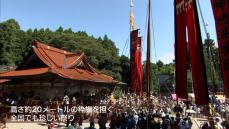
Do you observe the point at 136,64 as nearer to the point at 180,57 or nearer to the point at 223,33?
the point at 180,57

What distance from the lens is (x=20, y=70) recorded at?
27.1 m

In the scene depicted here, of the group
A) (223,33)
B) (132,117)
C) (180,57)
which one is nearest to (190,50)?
Answer: (180,57)

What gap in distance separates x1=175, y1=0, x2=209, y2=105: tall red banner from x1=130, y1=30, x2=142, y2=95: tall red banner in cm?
1110

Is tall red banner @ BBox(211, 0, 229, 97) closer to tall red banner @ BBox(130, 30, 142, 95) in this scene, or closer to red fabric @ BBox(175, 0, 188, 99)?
red fabric @ BBox(175, 0, 188, 99)

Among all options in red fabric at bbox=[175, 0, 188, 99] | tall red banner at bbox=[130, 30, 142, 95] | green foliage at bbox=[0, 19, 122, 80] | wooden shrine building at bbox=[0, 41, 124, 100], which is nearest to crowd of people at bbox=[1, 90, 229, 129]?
tall red banner at bbox=[130, 30, 142, 95]

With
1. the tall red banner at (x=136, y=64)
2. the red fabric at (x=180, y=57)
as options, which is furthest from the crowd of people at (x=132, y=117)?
the red fabric at (x=180, y=57)

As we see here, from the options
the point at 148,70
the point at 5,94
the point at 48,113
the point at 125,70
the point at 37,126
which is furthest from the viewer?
the point at 125,70

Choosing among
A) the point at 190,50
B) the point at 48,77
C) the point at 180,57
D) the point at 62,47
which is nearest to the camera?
the point at 190,50

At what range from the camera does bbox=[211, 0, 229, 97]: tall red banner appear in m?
7.95

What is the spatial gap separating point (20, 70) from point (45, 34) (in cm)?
4559

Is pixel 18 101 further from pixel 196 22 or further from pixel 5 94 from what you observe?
pixel 196 22

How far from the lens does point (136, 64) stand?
22203 millimetres

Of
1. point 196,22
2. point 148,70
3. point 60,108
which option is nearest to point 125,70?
point 60,108

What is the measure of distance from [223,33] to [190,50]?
1.58 m
